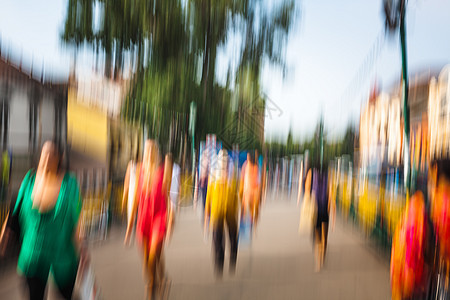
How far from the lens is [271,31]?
68.0ft

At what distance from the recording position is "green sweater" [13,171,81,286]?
372 cm

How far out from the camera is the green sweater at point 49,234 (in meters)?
3.72

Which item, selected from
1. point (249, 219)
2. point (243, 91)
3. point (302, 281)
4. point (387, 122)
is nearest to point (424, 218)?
point (302, 281)

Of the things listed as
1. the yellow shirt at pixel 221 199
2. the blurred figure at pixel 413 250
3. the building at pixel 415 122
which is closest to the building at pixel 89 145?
the yellow shirt at pixel 221 199

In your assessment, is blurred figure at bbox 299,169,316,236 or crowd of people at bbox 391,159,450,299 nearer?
crowd of people at bbox 391,159,450,299

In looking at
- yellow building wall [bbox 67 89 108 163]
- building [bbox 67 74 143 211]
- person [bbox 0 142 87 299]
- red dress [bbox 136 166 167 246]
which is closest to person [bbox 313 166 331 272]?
red dress [bbox 136 166 167 246]

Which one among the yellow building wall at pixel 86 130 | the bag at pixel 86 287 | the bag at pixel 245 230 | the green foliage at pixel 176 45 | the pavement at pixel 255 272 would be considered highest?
the green foliage at pixel 176 45

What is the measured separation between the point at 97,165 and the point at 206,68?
5908 mm

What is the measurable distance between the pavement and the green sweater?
2.10 meters

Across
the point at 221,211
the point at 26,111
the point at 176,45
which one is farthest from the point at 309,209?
the point at 26,111

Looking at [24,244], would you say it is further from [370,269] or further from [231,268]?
[370,269]

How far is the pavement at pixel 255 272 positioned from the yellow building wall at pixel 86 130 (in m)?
7.19

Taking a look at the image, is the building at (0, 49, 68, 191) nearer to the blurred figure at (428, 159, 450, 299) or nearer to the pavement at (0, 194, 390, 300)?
the pavement at (0, 194, 390, 300)

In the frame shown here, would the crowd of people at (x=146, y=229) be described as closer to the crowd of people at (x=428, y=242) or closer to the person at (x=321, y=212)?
the crowd of people at (x=428, y=242)
